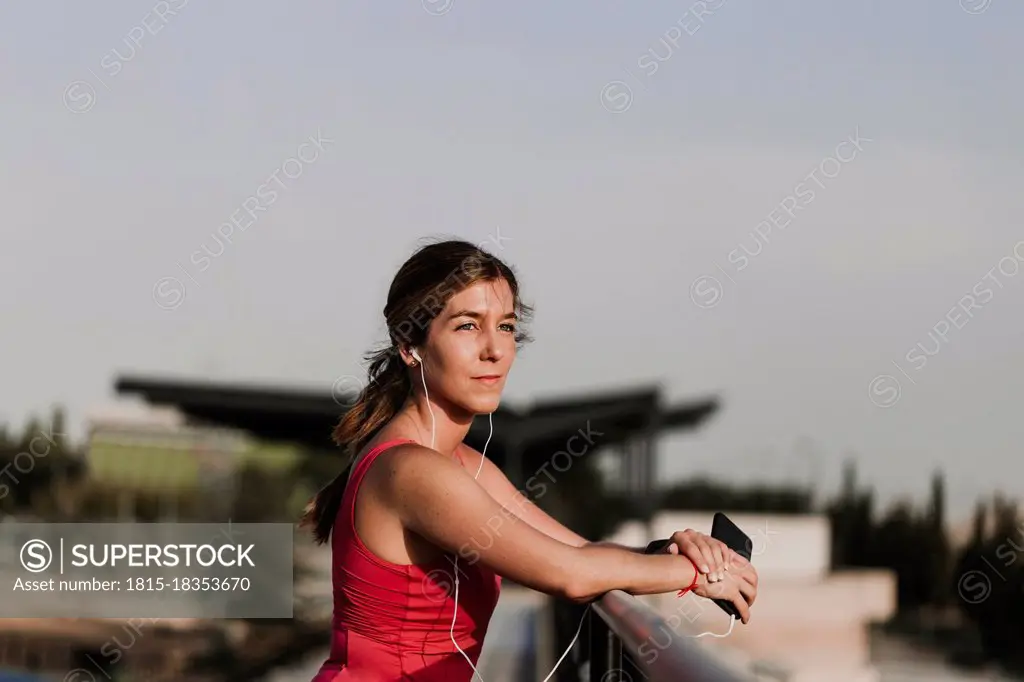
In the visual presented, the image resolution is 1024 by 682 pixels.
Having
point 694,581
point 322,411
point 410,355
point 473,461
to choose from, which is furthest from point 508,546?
point 322,411

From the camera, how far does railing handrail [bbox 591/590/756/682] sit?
1.53 m

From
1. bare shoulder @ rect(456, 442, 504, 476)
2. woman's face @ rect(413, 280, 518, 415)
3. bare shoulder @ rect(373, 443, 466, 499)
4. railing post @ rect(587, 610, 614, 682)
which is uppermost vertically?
woman's face @ rect(413, 280, 518, 415)

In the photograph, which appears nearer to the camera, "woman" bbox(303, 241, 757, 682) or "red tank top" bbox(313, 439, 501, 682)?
"woman" bbox(303, 241, 757, 682)

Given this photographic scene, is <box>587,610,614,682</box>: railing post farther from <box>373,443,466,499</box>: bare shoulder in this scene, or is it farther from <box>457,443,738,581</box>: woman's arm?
<box>373,443,466,499</box>: bare shoulder

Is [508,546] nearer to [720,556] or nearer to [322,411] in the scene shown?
[720,556]

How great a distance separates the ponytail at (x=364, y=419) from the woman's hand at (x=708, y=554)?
1.63ft

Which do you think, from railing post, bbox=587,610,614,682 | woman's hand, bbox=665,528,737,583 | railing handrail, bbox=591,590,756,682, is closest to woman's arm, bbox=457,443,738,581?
woman's hand, bbox=665,528,737,583

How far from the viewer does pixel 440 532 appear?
181 centimetres

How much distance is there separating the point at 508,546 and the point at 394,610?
0.85 feet

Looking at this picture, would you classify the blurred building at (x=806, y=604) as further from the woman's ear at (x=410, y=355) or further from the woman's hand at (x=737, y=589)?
the woman's hand at (x=737, y=589)

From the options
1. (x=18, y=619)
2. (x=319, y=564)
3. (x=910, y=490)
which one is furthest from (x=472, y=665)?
(x=910, y=490)

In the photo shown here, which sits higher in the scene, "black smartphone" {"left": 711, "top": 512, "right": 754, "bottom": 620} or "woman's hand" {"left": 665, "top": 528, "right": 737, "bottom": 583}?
"black smartphone" {"left": 711, "top": 512, "right": 754, "bottom": 620}

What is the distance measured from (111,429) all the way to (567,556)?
21.9 metres

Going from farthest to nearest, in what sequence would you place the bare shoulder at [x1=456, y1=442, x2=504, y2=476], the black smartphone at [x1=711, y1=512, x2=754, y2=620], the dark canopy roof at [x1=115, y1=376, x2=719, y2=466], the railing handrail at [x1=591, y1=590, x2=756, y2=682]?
the dark canopy roof at [x1=115, y1=376, x2=719, y2=466], the bare shoulder at [x1=456, y1=442, x2=504, y2=476], the black smartphone at [x1=711, y1=512, x2=754, y2=620], the railing handrail at [x1=591, y1=590, x2=756, y2=682]
